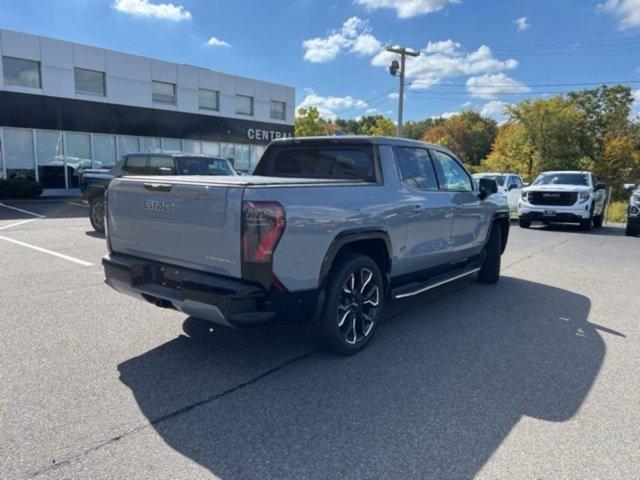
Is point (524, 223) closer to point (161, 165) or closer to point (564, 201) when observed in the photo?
point (564, 201)

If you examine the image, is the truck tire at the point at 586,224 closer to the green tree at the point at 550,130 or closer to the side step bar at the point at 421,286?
the side step bar at the point at 421,286

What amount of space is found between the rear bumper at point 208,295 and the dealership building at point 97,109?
783 inches

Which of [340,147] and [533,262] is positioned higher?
[340,147]

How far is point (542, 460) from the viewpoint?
2.76 metres

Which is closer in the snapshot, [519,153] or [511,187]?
[511,187]

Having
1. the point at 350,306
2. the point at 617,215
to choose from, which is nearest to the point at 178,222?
the point at 350,306

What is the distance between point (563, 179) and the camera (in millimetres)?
15594

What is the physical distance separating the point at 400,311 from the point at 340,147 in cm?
198

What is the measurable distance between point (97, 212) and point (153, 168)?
1860mm

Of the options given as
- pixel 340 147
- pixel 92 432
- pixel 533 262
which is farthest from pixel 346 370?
pixel 533 262

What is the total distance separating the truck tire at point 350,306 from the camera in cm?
394

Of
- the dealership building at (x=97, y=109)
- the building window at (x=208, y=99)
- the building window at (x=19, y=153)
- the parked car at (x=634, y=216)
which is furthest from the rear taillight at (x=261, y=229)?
the building window at (x=208, y=99)

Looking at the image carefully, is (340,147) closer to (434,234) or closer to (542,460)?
(434,234)

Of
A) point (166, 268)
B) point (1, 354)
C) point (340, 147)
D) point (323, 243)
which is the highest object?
point (340, 147)
